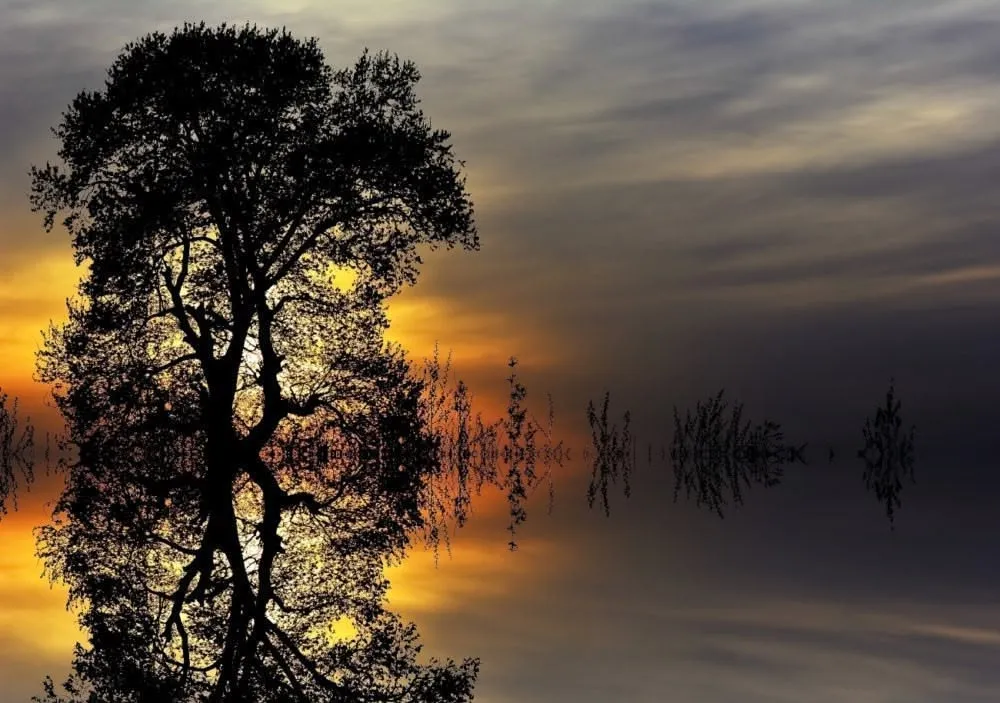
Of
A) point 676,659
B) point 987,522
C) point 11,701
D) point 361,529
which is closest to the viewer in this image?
point 11,701

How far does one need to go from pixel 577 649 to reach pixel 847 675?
3841 mm

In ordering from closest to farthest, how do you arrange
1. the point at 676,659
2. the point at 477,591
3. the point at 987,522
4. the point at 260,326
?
the point at 676,659 < the point at 477,591 < the point at 987,522 < the point at 260,326

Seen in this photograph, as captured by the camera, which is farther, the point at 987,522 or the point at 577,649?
the point at 987,522

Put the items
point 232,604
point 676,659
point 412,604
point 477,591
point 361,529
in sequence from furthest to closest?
point 361,529 < point 477,591 < point 412,604 < point 232,604 < point 676,659

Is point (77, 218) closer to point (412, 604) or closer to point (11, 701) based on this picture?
point (412, 604)

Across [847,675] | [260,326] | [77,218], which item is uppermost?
[77,218]

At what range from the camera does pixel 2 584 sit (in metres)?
25.5

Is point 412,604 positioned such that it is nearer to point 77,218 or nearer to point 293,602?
point 293,602

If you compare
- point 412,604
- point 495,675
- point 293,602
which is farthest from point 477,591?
point 495,675

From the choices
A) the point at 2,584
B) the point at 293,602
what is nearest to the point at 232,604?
the point at 293,602

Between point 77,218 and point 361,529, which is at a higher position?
point 77,218

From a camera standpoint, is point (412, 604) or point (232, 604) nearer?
point (232, 604)

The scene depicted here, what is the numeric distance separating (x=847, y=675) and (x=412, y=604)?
8.25 metres

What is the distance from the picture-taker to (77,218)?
48.8 m
